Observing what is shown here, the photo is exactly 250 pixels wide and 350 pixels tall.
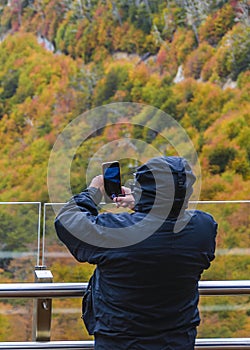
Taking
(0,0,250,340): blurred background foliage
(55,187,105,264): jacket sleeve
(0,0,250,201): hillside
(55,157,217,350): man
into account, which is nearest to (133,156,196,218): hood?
(55,157,217,350): man

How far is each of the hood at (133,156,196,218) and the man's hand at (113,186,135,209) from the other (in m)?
0.12

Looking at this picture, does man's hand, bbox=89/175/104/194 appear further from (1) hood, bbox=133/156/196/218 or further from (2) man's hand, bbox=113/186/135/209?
(1) hood, bbox=133/156/196/218

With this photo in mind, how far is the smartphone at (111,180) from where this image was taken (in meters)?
1.45

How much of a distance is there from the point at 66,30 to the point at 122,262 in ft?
20.2

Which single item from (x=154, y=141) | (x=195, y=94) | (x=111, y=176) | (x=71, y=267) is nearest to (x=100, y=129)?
(x=154, y=141)

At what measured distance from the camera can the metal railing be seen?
4.55ft

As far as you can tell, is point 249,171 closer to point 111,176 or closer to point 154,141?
point 154,141

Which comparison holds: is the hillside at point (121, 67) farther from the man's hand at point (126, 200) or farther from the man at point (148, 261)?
the man at point (148, 261)

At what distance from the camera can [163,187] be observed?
126cm

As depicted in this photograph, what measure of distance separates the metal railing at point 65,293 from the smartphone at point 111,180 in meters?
0.22

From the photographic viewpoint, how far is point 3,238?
4742 mm

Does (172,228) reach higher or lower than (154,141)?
higher

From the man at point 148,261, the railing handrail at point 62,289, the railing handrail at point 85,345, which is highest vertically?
the man at point 148,261

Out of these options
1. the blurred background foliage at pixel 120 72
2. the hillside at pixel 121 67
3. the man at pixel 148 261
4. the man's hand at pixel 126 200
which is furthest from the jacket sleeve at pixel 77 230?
the hillside at pixel 121 67
